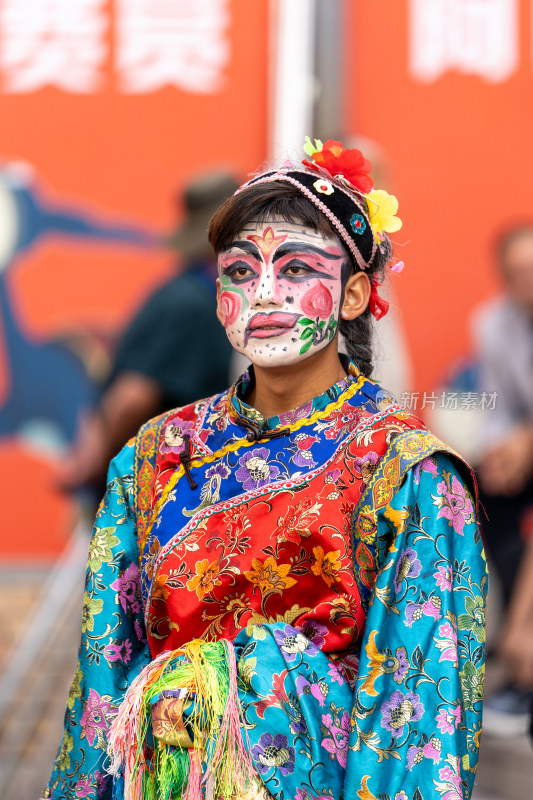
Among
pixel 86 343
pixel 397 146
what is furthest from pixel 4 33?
pixel 397 146

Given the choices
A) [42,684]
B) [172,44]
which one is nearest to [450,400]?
[42,684]

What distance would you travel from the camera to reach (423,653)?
1.81 metres

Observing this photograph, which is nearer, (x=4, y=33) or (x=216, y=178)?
(x=216, y=178)

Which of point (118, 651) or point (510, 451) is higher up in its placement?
point (118, 651)

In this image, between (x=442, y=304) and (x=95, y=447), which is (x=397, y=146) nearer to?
(x=442, y=304)

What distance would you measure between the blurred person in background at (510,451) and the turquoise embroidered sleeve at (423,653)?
2.27 metres

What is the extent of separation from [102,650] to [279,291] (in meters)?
0.71

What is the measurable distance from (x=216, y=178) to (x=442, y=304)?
1.75 m

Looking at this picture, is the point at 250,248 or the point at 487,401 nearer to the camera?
the point at 250,248

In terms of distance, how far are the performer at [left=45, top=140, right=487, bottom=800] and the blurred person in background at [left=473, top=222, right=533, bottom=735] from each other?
2.21 metres

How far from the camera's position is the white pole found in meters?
5.37

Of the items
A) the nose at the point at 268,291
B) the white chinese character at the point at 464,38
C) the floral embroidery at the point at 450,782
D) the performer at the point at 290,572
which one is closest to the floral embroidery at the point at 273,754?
the performer at the point at 290,572

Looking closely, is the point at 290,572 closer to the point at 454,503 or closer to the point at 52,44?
the point at 454,503

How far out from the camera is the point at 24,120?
5.69 m
